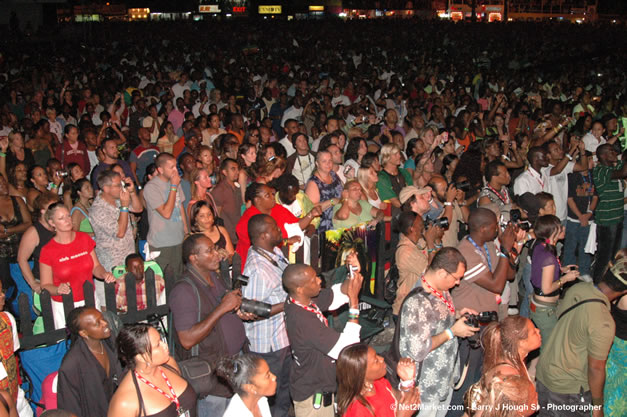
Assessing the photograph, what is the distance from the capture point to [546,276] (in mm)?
4875

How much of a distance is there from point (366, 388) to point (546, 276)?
2286mm

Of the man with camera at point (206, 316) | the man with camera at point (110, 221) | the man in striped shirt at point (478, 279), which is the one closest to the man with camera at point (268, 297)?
the man with camera at point (206, 316)

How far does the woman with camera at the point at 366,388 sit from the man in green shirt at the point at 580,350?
121 centimetres

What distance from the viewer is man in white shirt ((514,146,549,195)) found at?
7.09 metres

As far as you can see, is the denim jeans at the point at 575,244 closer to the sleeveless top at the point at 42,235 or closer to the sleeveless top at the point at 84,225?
the sleeveless top at the point at 84,225

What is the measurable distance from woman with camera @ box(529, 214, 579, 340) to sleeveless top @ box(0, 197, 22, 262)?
4.96 m

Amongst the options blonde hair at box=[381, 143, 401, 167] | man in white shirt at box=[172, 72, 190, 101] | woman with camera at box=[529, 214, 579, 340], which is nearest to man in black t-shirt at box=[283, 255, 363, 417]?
woman with camera at box=[529, 214, 579, 340]

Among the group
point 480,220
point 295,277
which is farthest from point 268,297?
point 480,220

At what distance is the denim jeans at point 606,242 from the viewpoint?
7.16m

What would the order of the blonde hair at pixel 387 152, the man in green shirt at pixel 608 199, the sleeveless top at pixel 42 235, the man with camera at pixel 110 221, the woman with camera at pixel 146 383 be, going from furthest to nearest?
the blonde hair at pixel 387 152, the man in green shirt at pixel 608 199, the man with camera at pixel 110 221, the sleeveless top at pixel 42 235, the woman with camera at pixel 146 383

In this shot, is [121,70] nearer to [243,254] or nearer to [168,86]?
[168,86]

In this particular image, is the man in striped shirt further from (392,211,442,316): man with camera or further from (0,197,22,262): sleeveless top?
(0,197,22,262): sleeveless top

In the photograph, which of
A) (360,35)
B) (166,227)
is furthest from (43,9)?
(166,227)

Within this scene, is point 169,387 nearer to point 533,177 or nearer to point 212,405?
point 212,405
